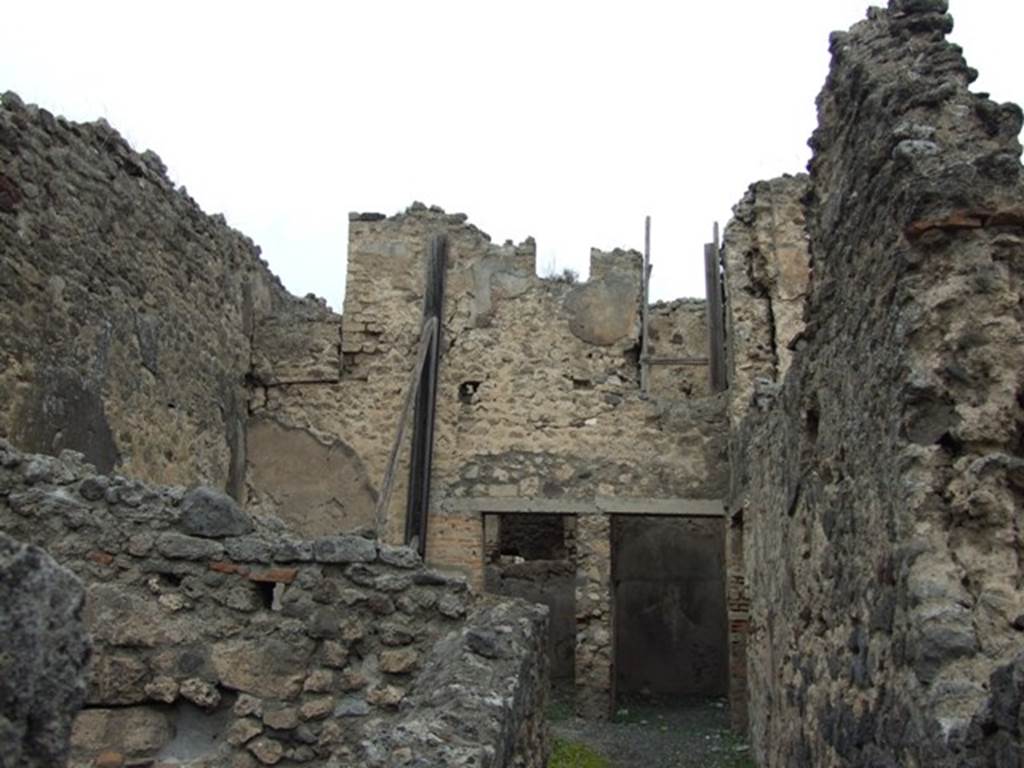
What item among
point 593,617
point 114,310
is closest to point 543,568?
point 593,617

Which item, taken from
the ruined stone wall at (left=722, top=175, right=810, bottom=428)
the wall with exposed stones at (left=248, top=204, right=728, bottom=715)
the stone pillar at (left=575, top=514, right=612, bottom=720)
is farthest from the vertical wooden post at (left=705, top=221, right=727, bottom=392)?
the stone pillar at (left=575, top=514, right=612, bottom=720)

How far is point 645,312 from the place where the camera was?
436 inches

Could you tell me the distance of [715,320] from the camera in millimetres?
11391

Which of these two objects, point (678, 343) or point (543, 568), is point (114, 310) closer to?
point (678, 343)

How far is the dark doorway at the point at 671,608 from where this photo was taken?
12.7m

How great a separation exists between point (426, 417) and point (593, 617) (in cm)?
254

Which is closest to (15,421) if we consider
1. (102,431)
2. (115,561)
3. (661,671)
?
(102,431)

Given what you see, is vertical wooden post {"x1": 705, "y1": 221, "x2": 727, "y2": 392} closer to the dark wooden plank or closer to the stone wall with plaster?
the stone wall with plaster

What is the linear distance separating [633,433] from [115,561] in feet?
23.2

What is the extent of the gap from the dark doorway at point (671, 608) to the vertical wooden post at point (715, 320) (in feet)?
7.32

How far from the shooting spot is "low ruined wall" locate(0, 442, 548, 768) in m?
3.91

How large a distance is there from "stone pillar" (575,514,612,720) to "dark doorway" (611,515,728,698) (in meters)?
2.35

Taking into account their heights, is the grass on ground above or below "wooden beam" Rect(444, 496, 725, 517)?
below

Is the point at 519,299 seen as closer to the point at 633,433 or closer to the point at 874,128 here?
the point at 633,433
